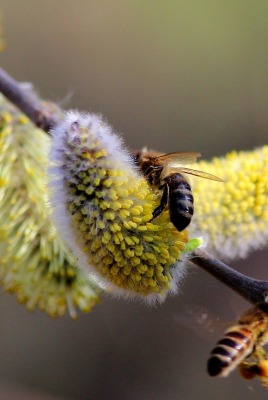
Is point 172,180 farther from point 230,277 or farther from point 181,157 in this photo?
point 230,277

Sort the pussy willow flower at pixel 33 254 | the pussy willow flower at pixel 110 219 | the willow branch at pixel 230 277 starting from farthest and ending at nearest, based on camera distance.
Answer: the pussy willow flower at pixel 33 254, the willow branch at pixel 230 277, the pussy willow flower at pixel 110 219

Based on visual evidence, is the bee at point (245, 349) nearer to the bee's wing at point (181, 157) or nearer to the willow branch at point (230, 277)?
the willow branch at point (230, 277)

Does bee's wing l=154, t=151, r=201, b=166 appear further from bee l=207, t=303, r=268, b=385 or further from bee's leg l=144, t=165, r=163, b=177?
bee l=207, t=303, r=268, b=385

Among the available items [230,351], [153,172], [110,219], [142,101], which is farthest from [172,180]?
[142,101]

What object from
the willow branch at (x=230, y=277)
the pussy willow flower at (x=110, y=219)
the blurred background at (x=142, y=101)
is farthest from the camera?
the blurred background at (x=142, y=101)

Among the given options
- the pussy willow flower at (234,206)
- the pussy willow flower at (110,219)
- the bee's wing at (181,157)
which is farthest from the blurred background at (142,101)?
the pussy willow flower at (110,219)

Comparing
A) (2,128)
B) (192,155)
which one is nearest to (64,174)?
(192,155)

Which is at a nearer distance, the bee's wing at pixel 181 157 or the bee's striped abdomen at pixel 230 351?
the bee's wing at pixel 181 157
